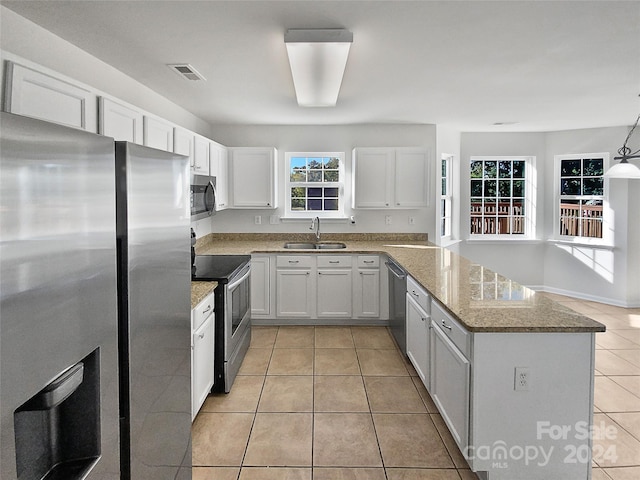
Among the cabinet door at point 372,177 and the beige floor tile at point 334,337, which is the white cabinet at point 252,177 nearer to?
the cabinet door at point 372,177

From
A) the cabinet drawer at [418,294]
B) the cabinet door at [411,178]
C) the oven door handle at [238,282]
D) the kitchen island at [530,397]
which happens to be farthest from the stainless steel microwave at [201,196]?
the kitchen island at [530,397]

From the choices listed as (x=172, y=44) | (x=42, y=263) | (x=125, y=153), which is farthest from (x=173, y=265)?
(x=172, y=44)

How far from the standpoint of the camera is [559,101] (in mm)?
4133

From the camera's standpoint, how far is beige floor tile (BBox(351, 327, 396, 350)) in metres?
4.32

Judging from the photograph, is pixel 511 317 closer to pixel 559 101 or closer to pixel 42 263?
pixel 42 263

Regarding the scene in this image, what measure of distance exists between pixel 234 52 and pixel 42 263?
219 cm

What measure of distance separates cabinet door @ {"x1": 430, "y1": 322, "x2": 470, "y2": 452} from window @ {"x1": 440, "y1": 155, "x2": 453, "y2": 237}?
3682mm

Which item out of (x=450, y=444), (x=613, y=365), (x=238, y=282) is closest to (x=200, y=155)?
(x=238, y=282)

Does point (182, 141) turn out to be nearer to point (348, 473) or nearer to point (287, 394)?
point (287, 394)

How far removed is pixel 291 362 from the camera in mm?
3879

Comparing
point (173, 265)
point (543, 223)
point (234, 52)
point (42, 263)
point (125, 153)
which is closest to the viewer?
point (42, 263)

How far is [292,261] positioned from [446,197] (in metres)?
2.71

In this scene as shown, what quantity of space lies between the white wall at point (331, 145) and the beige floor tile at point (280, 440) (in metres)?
3.02

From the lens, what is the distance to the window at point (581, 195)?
6039 millimetres
